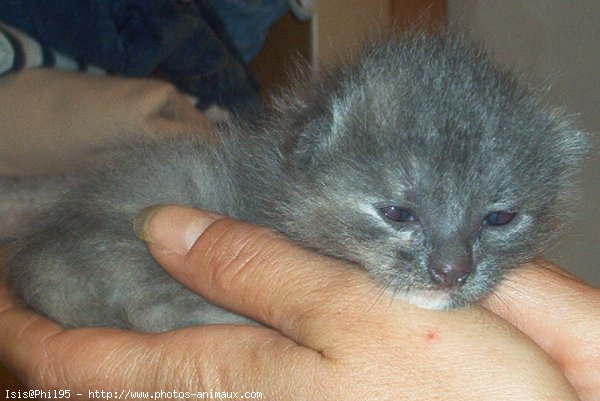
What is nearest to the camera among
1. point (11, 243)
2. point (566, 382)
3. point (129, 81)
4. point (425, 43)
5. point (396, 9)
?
point (566, 382)

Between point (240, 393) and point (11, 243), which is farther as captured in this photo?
point (11, 243)

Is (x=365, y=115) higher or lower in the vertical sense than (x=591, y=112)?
higher

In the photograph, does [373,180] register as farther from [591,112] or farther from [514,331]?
[591,112]

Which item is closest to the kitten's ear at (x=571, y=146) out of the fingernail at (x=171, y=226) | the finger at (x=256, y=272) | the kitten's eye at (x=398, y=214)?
the kitten's eye at (x=398, y=214)

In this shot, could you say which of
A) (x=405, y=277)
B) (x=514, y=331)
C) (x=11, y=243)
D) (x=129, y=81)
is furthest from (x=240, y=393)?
(x=129, y=81)

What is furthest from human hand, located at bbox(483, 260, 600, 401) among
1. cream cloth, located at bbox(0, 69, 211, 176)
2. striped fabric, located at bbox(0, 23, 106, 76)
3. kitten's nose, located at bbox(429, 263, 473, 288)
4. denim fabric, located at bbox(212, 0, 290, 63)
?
denim fabric, located at bbox(212, 0, 290, 63)

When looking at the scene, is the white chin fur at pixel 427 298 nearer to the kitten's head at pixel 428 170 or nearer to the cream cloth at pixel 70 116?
the kitten's head at pixel 428 170

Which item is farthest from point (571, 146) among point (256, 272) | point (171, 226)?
point (171, 226)

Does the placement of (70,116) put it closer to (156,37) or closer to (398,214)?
(156,37)
